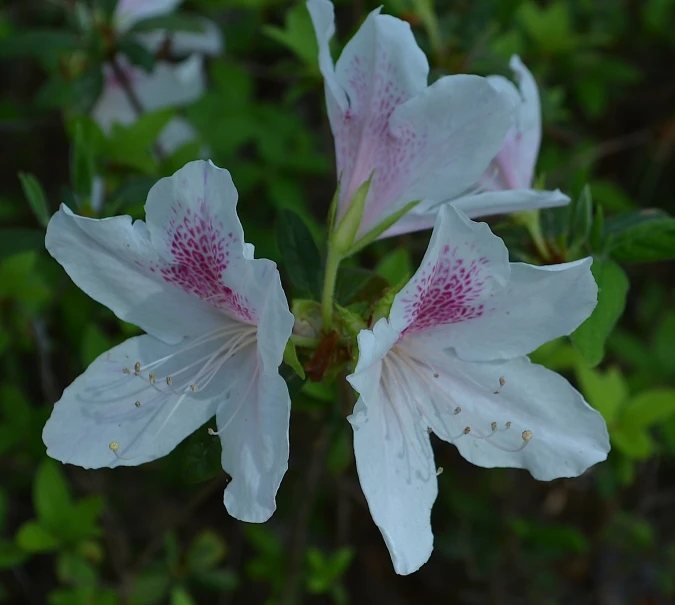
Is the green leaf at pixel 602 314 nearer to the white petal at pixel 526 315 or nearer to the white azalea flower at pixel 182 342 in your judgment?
the white petal at pixel 526 315

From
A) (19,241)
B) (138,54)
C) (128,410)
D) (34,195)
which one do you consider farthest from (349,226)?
(138,54)

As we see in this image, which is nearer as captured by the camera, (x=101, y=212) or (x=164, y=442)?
(x=164, y=442)

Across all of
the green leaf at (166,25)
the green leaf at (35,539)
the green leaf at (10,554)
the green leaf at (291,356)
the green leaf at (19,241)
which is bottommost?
the green leaf at (10,554)

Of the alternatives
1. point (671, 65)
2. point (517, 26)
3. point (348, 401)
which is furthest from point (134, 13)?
point (671, 65)

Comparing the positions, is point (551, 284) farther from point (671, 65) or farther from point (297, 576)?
point (671, 65)

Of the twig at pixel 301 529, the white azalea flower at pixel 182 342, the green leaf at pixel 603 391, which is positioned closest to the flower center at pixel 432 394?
the white azalea flower at pixel 182 342

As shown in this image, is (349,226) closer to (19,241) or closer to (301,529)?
(19,241)
